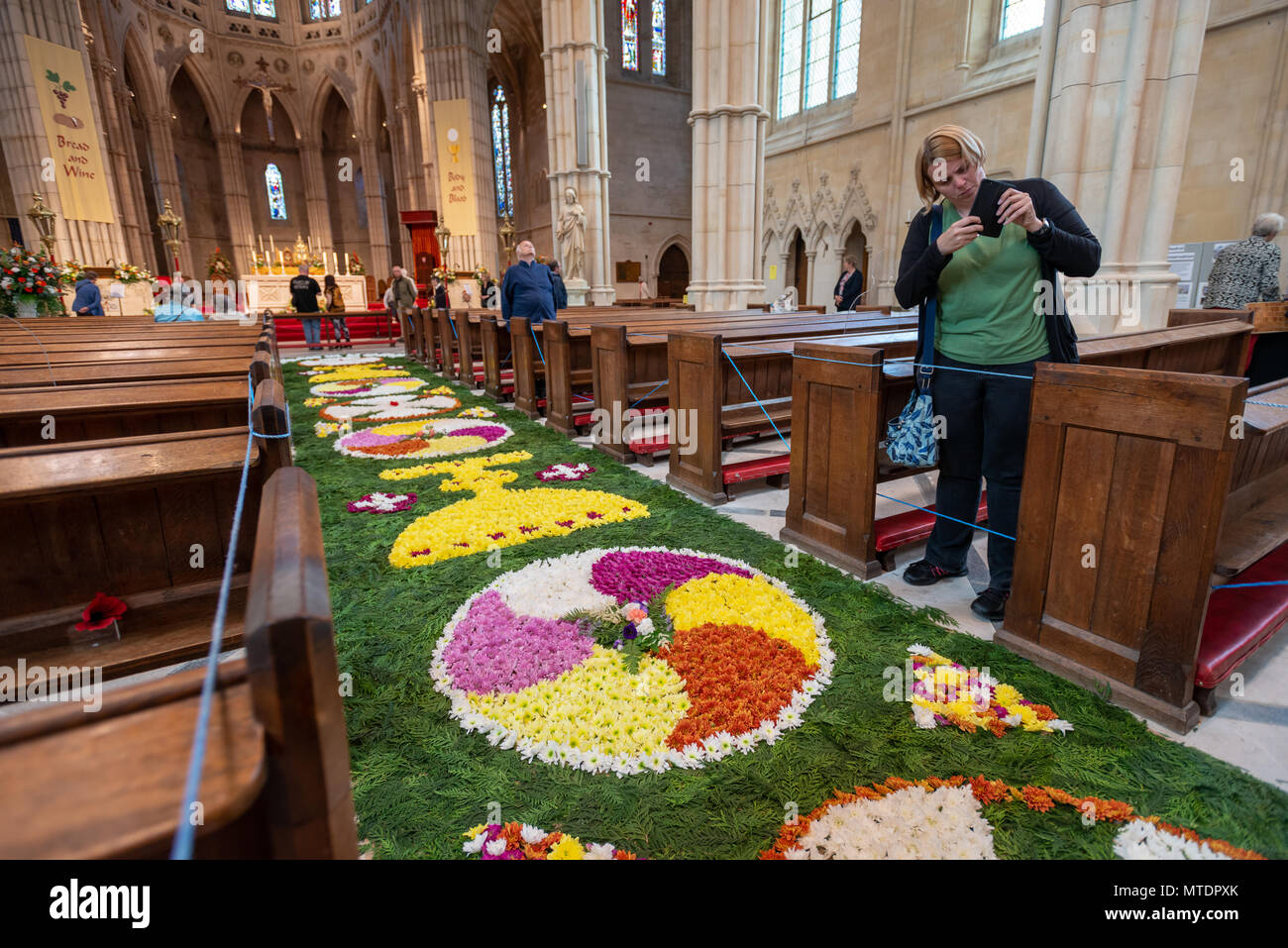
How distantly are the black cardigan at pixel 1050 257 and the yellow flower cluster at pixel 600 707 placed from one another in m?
1.89

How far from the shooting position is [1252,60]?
410 inches

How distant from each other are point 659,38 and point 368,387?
2080 cm

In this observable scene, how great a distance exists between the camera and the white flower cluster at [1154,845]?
5.56 feet

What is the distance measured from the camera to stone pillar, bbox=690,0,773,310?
10266 millimetres

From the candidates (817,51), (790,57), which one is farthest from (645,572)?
(790,57)

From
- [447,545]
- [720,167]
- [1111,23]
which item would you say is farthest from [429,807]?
[720,167]

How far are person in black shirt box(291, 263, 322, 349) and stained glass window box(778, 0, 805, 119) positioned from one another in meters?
14.9

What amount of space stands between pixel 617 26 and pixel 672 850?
26.9 meters

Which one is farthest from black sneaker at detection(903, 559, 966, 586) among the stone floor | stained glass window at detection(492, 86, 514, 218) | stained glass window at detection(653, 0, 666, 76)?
stained glass window at detection(492, 86, 514, 218)

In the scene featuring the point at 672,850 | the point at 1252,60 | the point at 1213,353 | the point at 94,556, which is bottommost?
the point at 672,850

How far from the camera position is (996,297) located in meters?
2.80

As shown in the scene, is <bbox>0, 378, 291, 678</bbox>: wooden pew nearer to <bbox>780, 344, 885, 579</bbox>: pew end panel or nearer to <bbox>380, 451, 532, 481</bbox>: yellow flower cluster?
<bbox>380, 451, 532, 481</bbox>: yellow flower cluster
